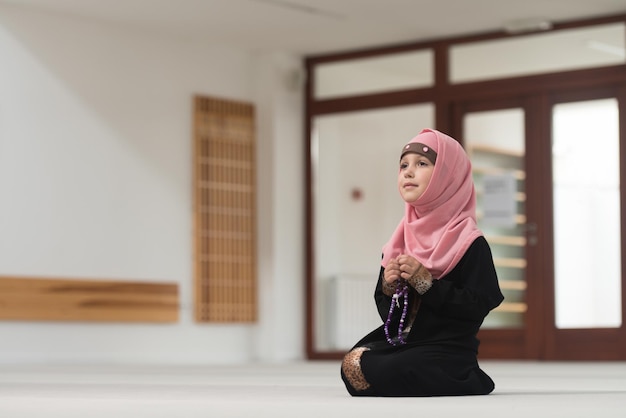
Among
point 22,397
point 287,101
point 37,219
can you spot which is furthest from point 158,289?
point 22,397

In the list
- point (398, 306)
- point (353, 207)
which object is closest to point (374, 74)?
point (353, 207)

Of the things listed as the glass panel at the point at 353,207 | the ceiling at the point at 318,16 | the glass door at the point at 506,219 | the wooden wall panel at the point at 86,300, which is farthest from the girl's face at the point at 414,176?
the glass panel at the point at 353,207

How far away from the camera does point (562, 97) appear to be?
951 cm

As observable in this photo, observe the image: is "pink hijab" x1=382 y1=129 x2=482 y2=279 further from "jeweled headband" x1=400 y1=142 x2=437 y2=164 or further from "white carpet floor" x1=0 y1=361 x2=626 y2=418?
"white carpet floor" x1=0 y1=361 x2=626 y2=418

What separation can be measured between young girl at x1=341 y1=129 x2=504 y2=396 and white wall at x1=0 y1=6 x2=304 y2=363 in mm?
5619

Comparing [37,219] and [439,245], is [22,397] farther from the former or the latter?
[37,219]

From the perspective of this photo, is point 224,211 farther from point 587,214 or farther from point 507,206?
point 587,214

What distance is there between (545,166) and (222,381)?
4631mm

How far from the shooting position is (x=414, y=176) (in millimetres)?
3699

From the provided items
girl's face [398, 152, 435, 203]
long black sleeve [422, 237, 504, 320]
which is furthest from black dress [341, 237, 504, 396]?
girl's face [398, 152, 435, 203]

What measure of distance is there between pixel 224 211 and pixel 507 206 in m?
2.44

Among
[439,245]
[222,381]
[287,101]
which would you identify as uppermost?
[287,101]

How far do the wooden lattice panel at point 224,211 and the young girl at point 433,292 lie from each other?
6.44 m

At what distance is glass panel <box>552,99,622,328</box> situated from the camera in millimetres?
9211
